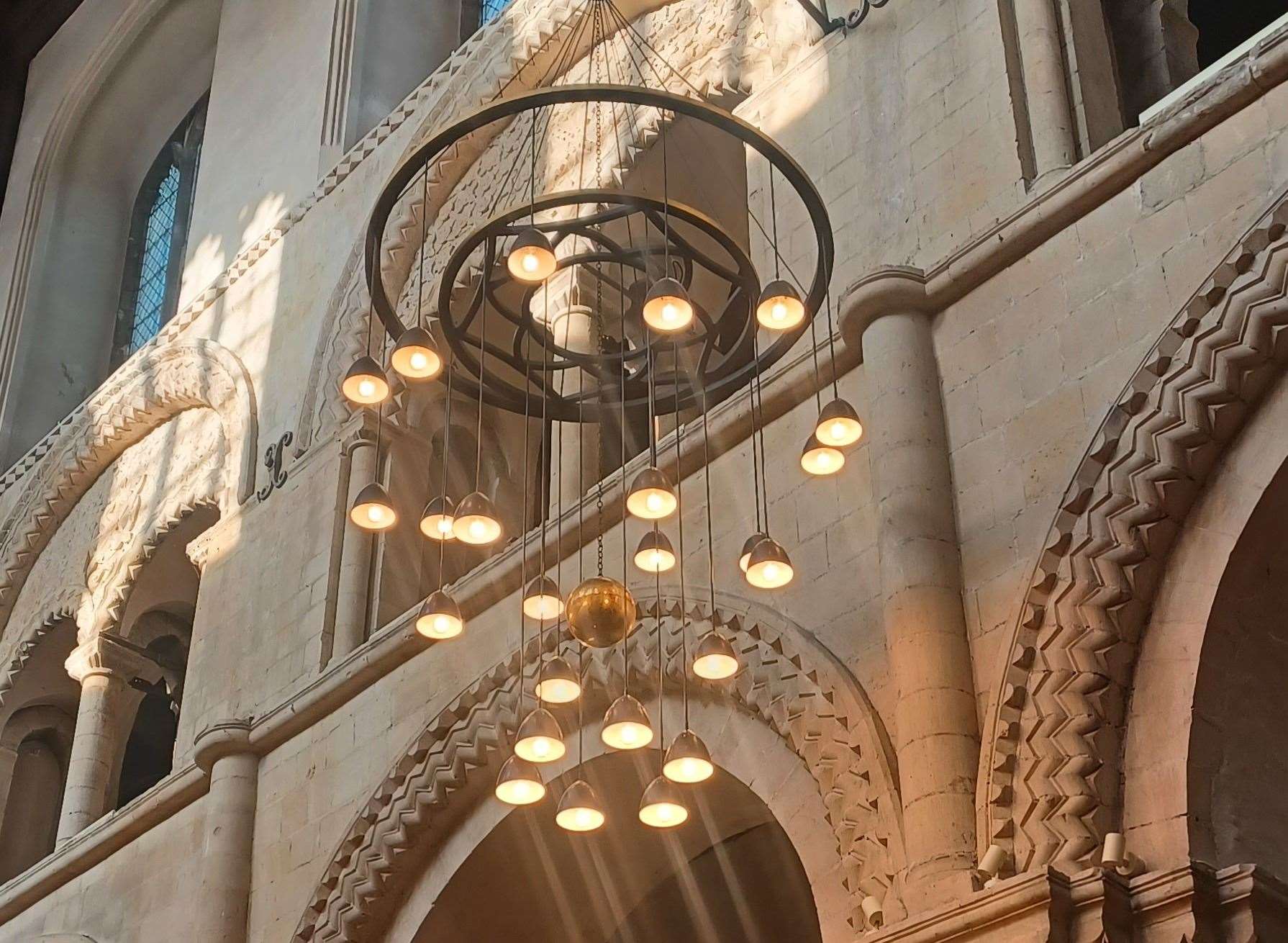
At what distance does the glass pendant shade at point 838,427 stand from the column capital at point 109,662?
684 cm

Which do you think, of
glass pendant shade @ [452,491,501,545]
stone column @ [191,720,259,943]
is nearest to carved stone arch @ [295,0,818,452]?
stone column @ [191,720,259,943]

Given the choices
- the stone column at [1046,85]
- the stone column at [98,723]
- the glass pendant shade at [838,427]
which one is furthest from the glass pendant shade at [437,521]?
the stone column at [98,723]

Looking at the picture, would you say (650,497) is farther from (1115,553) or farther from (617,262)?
(1115,553)

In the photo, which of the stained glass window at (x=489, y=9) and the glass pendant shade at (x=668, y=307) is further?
the stained glass window at (x=489, y=9)

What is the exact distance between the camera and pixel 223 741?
8375mm

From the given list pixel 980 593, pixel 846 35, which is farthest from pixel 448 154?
pixel 980 593

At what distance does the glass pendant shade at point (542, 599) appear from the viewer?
18.7 feet

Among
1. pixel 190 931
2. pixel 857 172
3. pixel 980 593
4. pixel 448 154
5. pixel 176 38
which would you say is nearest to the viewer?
pixel 980 593

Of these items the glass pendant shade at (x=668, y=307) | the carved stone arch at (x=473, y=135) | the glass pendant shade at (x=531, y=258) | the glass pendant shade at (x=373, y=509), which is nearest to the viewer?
the glass pendant shade at (x=668, y=307)

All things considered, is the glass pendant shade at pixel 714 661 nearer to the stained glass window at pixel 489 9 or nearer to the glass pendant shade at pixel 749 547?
the glass pendant shade at pixel 749 547

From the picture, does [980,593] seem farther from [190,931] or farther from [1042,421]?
[190,931]

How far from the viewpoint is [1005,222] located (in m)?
5.82

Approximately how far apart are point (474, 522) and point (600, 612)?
1.59ft

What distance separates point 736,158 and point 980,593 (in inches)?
168
